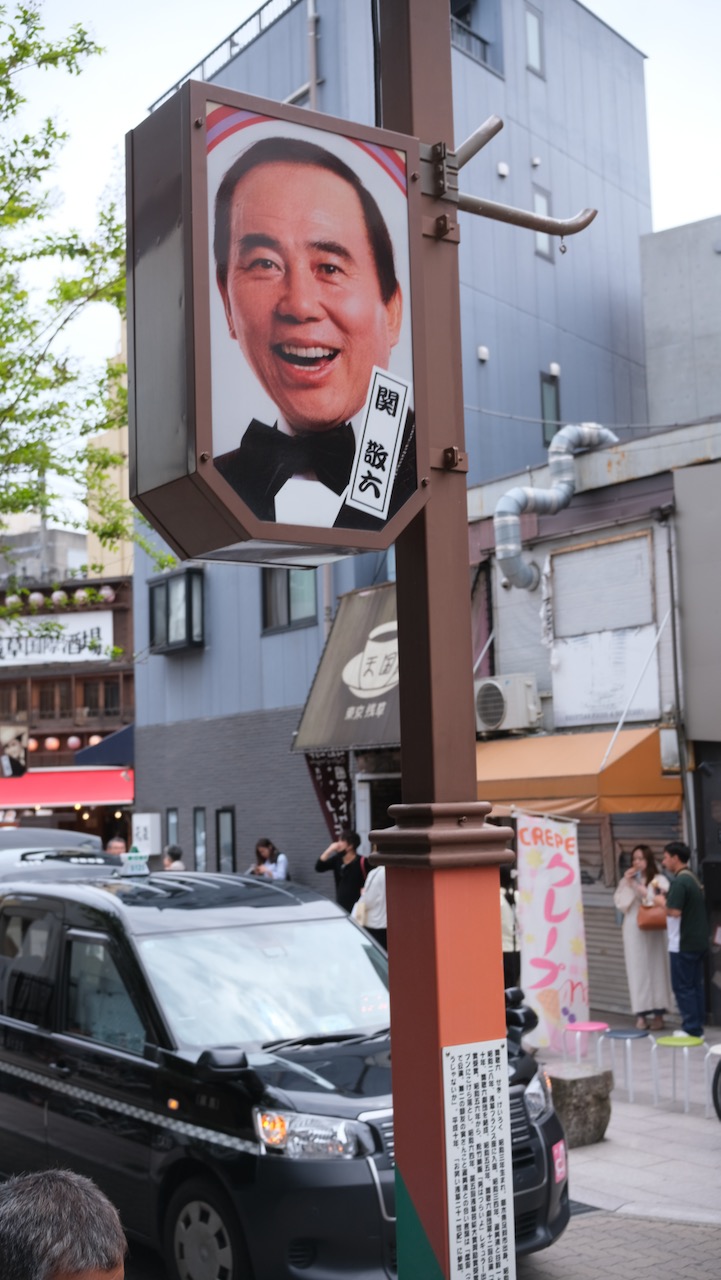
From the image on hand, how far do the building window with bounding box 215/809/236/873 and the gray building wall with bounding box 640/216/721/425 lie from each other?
33.3ft

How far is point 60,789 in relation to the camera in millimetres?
34719

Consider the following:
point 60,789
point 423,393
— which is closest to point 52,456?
point 423,393

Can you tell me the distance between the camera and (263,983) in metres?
6.94

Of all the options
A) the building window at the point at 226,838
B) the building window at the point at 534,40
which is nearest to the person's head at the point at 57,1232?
the building window at the point at 226,838

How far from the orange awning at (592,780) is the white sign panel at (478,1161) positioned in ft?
33.3

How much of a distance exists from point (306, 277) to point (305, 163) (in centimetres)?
32

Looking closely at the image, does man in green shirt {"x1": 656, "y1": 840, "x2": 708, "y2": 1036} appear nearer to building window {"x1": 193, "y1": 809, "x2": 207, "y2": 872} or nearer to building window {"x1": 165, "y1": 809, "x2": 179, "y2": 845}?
building window {"x1": 193, "y1": 809, "x2": 207, "y2": 872}

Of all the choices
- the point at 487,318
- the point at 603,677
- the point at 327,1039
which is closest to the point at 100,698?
the point at 487,318

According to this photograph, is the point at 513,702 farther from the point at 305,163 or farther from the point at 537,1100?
the point at 305,163

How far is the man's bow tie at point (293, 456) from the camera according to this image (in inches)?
134

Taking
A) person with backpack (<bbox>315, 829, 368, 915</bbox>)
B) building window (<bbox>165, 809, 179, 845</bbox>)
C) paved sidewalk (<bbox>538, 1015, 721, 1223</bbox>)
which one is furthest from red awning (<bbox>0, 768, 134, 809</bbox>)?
paved sidewalk (<bbox>538, 1015, 721, 1223</bbox>)

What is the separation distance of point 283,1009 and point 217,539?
160 inches

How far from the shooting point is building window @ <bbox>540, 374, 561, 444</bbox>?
23.6m

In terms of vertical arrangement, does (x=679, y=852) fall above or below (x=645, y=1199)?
above
